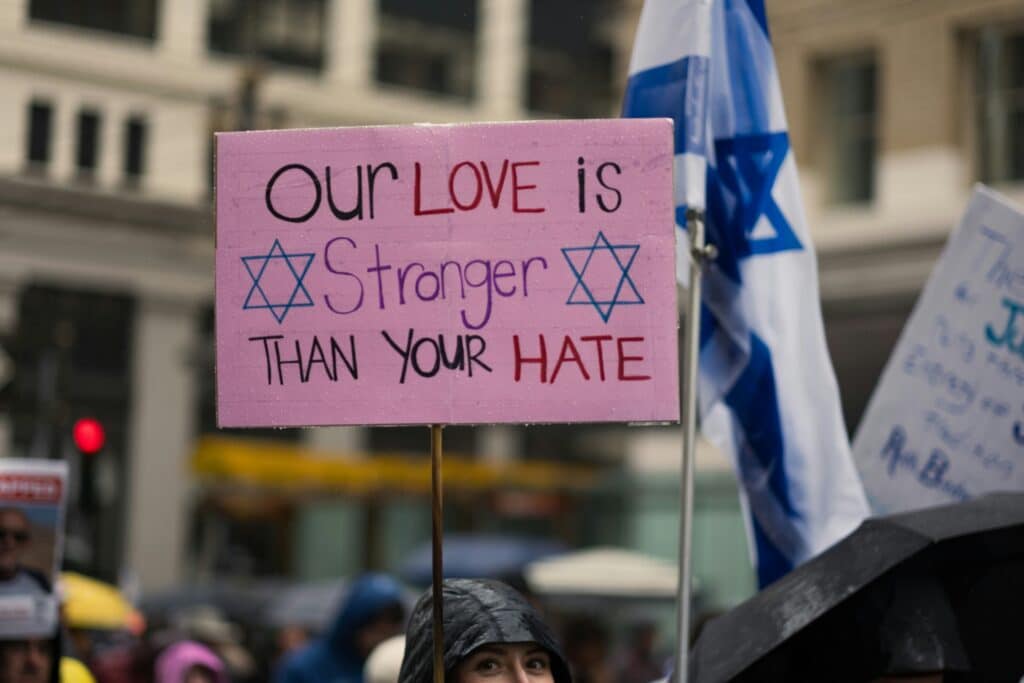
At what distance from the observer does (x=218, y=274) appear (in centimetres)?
381

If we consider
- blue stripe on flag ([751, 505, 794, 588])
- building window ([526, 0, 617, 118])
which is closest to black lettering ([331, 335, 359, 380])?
blue stripe on flag ([751, 505, 794, 588])

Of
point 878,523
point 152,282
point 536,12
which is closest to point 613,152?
point 878,523

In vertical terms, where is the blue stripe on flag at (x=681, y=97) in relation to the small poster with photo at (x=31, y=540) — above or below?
above

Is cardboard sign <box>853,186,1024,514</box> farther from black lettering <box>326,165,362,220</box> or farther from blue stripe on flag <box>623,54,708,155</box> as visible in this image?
black lettering <box>326,165,362,220</box>

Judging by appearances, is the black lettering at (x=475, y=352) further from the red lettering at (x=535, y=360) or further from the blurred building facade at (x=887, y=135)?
the blurred building facade at (x=887, y=135)

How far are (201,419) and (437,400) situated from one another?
2805 centimetres

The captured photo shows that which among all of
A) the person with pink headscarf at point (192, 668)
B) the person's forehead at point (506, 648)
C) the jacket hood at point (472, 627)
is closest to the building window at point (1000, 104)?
the person with pink headscarf at point (192, 668)

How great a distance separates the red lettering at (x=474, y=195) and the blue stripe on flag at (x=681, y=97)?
3.92ft

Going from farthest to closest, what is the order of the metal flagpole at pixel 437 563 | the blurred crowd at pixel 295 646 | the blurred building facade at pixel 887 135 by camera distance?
the blurred building facade at pixel 887 135 → the blurred crowd at pixel 295 646 → the metal flagpole at pixel 437 563

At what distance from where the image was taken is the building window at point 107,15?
1678 cm

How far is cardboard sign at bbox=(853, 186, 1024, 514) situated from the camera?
5.34 meters

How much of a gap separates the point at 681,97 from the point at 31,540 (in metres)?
2.57

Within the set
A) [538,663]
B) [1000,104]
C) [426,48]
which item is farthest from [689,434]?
[426,48]

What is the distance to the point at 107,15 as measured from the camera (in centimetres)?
1850
